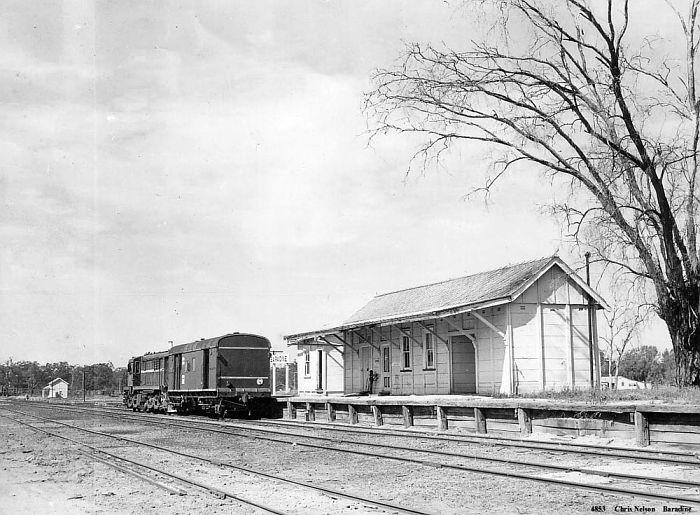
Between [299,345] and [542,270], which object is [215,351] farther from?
[542,270]

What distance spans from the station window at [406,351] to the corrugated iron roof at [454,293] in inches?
42.3

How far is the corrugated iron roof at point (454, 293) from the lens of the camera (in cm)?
2364

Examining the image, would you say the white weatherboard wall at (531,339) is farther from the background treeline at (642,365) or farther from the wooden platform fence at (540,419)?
the background treeline at (642,365)

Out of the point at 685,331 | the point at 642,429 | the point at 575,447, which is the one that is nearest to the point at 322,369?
the point at 685,331

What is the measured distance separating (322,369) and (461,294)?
37.9 ft

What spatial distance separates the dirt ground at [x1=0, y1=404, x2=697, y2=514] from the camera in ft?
27.7

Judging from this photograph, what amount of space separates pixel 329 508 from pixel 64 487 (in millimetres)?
4510

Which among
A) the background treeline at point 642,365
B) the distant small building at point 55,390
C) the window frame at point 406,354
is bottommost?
the distant small building at point 55,390

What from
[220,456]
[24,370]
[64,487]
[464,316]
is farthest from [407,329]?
[24,370]

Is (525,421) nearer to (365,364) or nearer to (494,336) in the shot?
(494,336)

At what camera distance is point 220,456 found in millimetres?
13859

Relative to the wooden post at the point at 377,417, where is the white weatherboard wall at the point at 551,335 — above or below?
above

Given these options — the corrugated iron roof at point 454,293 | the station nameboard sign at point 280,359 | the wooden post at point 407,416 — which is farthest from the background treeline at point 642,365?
the wooden post at point 407,416

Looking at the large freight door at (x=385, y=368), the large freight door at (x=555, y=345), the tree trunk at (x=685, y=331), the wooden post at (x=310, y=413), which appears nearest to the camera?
the tree trunk at (x=685, y=331)
